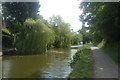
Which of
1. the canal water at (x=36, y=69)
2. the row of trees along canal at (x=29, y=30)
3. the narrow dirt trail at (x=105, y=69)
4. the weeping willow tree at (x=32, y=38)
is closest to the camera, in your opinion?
the narrow dirt trail at (x=105, y=69)

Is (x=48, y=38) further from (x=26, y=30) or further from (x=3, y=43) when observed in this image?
(x=3, y=43)

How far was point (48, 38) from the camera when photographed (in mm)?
24203

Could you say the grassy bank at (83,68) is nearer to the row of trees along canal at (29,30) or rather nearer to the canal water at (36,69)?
the canal water at (36,69)

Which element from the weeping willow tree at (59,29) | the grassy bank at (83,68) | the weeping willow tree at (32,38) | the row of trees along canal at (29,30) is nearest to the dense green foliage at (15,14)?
the row of trees along canal at (29,30)

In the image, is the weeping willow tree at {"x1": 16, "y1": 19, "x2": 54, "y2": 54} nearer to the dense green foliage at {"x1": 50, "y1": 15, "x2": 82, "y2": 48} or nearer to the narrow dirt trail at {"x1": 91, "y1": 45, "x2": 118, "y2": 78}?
the narrow dirt trail at {"x1": 91, "y1": 45, "x2": 118, "y2": 78}

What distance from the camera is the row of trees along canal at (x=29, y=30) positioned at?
2295cm

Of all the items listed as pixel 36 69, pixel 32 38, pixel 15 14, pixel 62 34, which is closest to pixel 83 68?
pixel 36 69

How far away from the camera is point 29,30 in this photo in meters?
23.5

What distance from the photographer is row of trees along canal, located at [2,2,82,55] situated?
23.0 m

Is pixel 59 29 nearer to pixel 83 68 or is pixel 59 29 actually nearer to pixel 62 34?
pixel 62 34

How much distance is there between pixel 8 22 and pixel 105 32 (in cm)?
2636

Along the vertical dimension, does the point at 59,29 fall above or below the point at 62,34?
above

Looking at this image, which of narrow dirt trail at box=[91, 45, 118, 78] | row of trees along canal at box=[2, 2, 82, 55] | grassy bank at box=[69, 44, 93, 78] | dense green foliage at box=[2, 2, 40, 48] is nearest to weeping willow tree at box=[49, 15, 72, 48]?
row of trees along canal at box=[2, 2, 82, 55]

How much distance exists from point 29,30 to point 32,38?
4.39 feet
